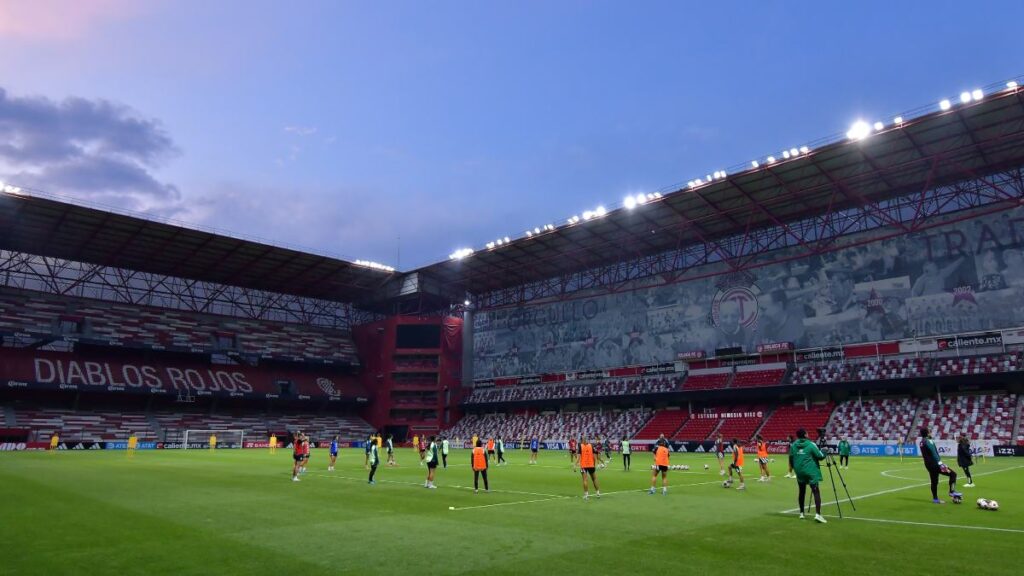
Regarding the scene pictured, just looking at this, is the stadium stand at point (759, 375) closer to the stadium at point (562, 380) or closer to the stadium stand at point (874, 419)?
the stadium at point (562, 380)

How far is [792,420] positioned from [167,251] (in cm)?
6797

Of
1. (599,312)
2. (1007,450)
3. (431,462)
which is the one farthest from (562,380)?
(431,462)

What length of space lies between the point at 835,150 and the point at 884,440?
22.5 meters

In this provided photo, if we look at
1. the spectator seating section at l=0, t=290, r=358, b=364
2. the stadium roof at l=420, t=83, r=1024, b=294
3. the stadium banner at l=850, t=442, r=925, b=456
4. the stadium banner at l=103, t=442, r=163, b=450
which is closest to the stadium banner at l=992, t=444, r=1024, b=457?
the stadium banner at l=850, t=442, r=925, b=456

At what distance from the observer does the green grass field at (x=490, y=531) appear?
1027 cm

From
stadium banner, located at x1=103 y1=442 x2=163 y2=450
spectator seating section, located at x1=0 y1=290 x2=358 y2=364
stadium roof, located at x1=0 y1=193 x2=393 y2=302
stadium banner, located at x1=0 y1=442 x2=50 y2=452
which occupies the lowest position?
stadium banner, located at x1=103 y1=442 x2=163 y2=450

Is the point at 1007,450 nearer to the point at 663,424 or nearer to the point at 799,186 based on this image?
the point at 799,186

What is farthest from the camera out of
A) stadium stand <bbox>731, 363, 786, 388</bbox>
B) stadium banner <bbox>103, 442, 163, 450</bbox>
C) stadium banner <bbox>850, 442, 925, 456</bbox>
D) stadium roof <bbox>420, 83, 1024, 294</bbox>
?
stadium banner <bbox>103, 442, 163, 450</bbox>

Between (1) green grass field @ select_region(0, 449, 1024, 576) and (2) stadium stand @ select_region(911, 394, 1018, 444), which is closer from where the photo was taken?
(1) green grass field @ select_region(0, 449, 1024, 576)

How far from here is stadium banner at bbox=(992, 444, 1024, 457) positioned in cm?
4266

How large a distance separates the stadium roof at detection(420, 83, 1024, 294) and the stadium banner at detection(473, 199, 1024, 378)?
403 cm

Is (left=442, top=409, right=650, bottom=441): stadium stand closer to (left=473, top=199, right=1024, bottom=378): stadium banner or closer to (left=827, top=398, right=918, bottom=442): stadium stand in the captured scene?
(left=473, top=199, right=1024, bottom=378): stadium banner

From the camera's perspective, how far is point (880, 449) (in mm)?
47469

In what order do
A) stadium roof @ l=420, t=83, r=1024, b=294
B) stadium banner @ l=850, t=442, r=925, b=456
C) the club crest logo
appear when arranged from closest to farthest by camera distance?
1. stadium roof @ l=420, t=83, r=1024, b=294
2. stadium banner @ l=850, t=442, r=925, b=456
3. the club crest logo
